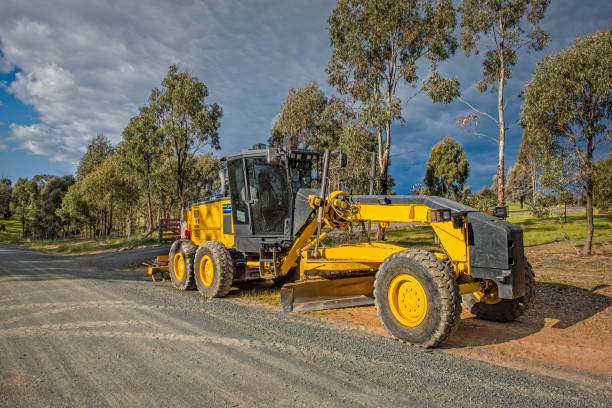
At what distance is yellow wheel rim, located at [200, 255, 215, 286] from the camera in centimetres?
838

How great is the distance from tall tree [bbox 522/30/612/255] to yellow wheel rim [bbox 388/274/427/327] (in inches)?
552

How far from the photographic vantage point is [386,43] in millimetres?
20328

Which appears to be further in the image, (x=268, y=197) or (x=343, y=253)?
(x=268, y=197)

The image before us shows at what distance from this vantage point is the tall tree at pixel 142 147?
30.8 m

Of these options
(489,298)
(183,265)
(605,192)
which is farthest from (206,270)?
(605,192)

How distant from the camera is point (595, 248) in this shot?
58.7 feet

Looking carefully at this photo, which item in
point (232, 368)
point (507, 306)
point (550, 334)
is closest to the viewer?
point (232, 368)

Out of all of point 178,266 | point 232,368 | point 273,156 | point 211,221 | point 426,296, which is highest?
point 273,156

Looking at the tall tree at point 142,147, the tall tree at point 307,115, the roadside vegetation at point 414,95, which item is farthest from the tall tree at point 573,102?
the tall tree at point 142,147

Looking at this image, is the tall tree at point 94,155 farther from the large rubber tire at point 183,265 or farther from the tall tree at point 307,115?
the large rubber tire at point 183,265

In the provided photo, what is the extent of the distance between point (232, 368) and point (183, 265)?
19.5 ft

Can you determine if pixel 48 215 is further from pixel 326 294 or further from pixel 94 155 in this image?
pixel 326 294

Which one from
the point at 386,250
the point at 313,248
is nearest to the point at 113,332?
the point at 313,248

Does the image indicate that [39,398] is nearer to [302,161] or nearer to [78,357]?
[78,357]
